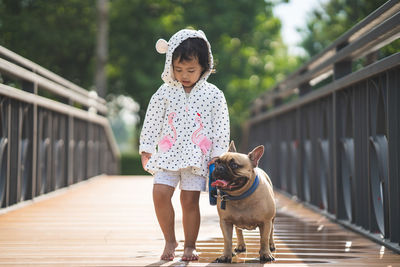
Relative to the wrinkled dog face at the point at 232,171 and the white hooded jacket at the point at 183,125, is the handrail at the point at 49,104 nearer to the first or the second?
the white hooded jacket at the point at 183,125

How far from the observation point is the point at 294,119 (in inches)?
291

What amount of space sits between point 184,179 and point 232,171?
1.39 ft

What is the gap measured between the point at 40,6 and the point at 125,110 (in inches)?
195

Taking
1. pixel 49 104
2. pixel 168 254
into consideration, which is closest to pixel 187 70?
pixel 168 254

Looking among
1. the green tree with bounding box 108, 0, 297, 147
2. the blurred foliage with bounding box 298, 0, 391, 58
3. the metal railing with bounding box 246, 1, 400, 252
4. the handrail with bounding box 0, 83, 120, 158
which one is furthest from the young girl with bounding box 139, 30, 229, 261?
the blurred foliage with bounding box 298, 0, 391, 58

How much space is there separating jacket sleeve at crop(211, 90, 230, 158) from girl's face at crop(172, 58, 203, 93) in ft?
0.57

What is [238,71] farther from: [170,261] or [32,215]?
[170,261]

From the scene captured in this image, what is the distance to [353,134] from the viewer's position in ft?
14.8

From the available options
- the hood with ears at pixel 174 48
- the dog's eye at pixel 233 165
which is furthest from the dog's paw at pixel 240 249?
the hood with ears at pixel 174 48

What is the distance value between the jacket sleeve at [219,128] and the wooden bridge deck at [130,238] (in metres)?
0.59

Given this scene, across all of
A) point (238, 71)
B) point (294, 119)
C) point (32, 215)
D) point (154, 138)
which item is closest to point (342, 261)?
point (154, 138)

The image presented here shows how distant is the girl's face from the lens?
3.53 meters

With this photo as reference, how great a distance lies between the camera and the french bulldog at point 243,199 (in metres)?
3.18

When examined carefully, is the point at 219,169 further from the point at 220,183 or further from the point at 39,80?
the point at 39,80
